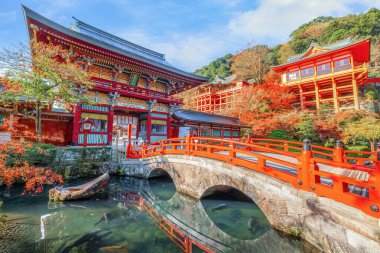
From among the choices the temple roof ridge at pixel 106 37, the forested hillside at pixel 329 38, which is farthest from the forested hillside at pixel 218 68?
the temple roof ridge at pixel 106 37

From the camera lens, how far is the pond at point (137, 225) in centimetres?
439

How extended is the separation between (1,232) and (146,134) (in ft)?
33.9

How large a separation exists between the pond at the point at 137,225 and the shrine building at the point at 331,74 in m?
20.1

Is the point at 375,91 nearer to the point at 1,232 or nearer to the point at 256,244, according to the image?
the point at 256,244

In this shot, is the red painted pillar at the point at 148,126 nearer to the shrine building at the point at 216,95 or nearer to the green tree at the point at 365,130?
the shrine building at the point at 216,95

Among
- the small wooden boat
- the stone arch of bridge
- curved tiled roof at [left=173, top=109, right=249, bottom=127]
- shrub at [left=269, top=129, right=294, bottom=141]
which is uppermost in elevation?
curved tiled roof at [left=173, top=109, right=249, bottom=127]

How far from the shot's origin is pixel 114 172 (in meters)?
11.5

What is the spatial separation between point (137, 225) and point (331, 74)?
25577 millimetres

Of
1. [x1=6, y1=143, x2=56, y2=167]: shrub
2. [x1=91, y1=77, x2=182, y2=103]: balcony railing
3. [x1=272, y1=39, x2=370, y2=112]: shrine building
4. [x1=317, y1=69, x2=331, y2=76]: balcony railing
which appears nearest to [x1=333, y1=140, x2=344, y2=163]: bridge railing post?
[x1=91, y1=77, x2=182, y2=103]: balcony railing

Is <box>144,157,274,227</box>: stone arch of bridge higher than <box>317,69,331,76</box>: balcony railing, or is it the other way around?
<box>317,69,331,76</box>: balcony railing

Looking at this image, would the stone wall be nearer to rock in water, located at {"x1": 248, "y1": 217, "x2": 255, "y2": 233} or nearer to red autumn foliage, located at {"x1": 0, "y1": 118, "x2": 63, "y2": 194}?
red autumn foliage, located at {"x1": 0, "y1": 118, "x2": 63, "y2": 194}

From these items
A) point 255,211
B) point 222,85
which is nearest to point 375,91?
point 222,85

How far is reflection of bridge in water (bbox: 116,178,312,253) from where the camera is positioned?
4438 mm

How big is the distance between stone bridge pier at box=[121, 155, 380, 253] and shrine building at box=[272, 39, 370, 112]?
64.6 feet
